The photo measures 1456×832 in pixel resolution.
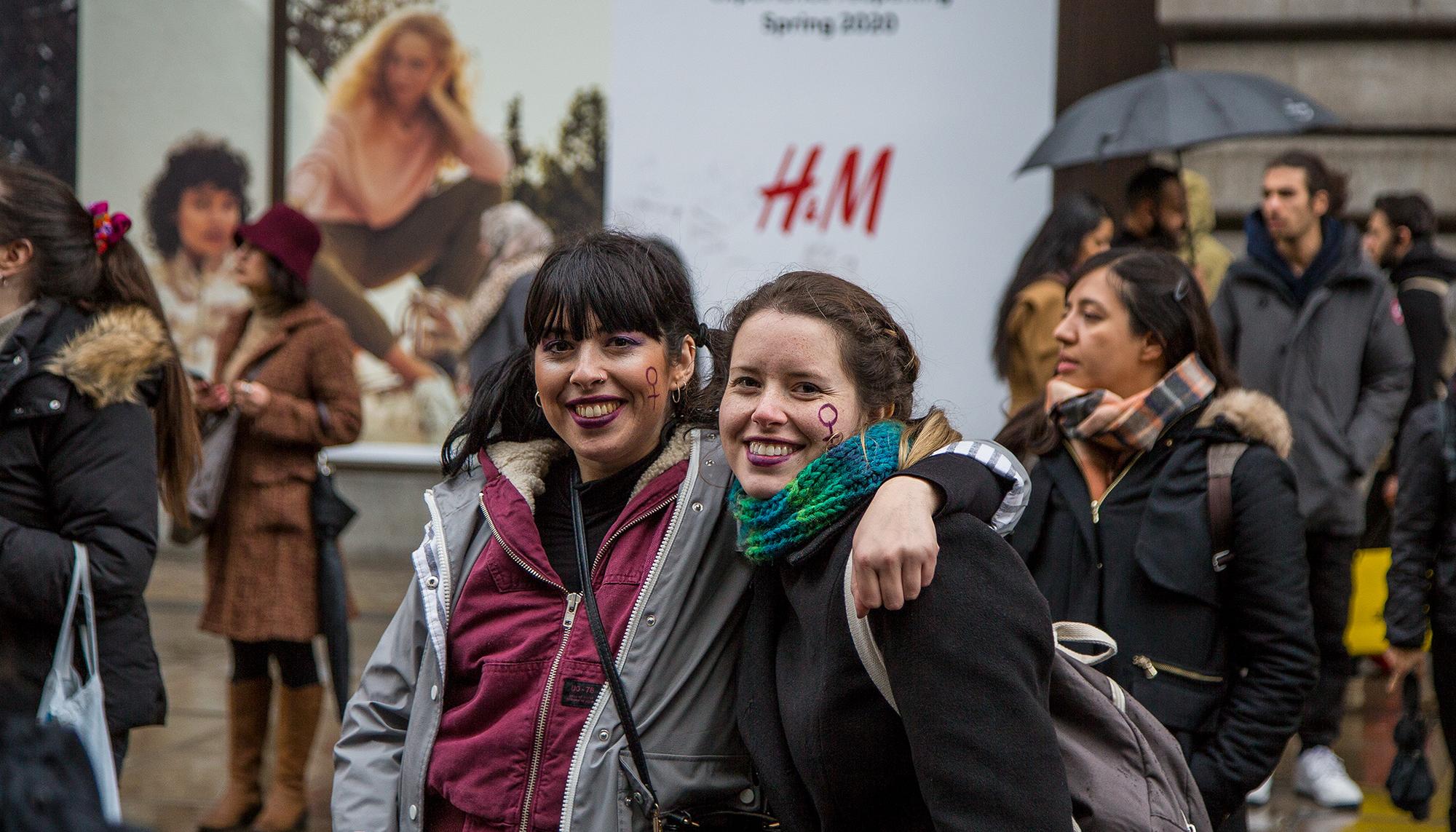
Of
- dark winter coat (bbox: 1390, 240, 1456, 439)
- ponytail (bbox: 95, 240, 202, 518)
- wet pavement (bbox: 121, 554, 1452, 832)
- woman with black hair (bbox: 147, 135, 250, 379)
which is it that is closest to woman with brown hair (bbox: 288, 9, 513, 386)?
woman with black hair (bbox: 147, 135, 250, 379)

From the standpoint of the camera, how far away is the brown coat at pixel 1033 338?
16.5ft

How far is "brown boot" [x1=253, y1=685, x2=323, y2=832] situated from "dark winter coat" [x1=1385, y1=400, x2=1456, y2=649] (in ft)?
11.7

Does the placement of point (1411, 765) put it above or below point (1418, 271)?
below

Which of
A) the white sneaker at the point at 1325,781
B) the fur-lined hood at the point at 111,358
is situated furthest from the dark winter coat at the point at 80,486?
the white sneaker at the point at 1325,781

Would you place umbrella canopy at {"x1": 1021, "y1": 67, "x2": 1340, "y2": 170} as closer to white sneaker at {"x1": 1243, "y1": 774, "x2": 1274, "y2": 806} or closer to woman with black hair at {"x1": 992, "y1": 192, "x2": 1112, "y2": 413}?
woman with black hair at {"x1": 992, "y1": 192, "x2": 1112, "y2": 413}

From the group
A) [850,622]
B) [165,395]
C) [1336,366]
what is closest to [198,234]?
[165,395]

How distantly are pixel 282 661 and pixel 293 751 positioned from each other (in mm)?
324

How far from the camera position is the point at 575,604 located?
2.29 m

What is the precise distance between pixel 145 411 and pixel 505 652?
145 cm

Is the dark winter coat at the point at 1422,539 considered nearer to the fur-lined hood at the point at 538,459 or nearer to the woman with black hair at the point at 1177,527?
the woman with black hair at the point at 1177,527

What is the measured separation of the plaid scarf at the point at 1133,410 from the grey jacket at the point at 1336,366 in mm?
2644

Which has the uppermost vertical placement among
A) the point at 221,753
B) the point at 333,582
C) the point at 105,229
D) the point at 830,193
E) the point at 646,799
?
the point at 830,193

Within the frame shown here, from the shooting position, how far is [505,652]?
2281 mm

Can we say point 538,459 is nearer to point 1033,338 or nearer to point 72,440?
point 72,440
